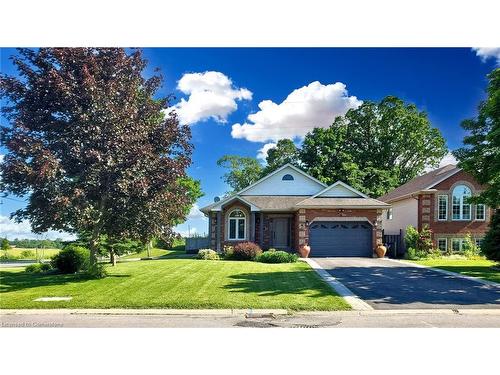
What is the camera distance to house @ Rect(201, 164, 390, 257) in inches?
927

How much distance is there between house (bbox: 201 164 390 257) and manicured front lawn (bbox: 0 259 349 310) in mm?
8637

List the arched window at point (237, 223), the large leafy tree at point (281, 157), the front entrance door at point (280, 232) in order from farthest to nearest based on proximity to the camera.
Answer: the front entrance door at point (280, 232)
the large leafy tree at point (281, 157)
the arched window at point (237, 223)

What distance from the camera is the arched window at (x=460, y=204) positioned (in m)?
25.5

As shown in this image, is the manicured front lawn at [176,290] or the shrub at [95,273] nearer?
the manicured front lawn at [176,290]

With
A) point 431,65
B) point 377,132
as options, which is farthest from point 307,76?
point 377,132


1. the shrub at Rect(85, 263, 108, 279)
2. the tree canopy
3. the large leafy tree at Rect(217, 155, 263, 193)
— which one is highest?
the tree canopy

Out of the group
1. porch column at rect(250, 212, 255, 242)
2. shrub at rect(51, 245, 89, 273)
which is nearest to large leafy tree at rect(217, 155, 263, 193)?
porch column at rect(250, 212, 255, 242)

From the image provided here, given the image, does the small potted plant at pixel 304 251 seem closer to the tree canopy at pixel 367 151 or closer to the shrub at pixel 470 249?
the tree canopy at pixel 367 151

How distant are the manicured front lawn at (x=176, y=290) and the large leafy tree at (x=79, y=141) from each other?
5.73 feet

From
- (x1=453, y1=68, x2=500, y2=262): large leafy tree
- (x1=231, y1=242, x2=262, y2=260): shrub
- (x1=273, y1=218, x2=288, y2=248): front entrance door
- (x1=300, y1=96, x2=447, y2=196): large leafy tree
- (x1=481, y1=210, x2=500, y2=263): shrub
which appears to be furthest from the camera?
(x1=273, y1=218, x2=288, y2=248): front entrance door

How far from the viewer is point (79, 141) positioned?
38.2 ft

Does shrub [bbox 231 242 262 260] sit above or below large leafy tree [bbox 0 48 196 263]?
below

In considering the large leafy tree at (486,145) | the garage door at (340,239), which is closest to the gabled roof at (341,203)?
the garage door at (340,239)

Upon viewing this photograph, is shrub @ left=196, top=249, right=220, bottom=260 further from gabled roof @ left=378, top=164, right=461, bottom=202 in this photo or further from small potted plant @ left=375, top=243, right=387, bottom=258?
gabled roof @ left=378, top=164, right=461, bottom=202
